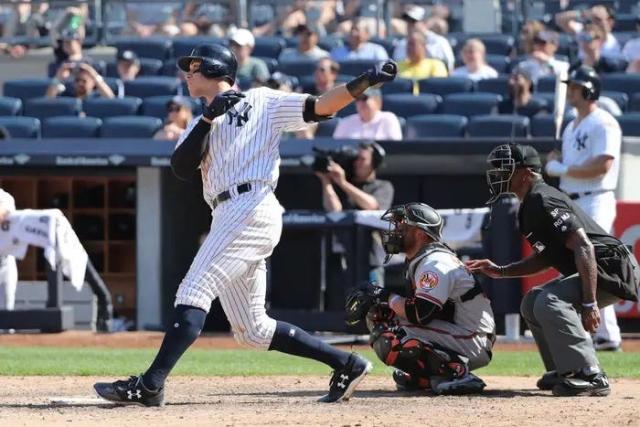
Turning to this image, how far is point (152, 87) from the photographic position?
13.6 metres

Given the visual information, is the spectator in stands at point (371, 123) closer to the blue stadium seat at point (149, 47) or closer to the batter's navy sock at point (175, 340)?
the blue stadium seat at point (149, 47)

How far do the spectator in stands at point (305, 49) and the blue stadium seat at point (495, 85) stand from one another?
1849 millimetres

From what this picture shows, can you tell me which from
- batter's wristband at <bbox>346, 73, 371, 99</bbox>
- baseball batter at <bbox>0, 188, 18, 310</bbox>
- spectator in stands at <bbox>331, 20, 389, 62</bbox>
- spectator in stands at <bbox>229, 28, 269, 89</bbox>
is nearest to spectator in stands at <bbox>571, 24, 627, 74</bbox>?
spectator in stands at <bbox>331, 20, 389, 62</bbox>

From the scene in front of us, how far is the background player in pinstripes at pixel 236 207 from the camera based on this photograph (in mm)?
5750

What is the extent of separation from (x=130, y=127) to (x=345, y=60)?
241cm

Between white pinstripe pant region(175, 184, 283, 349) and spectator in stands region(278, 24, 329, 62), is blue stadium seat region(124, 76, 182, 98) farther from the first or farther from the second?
white pinstripe pant region(175, 184, 283, 349)

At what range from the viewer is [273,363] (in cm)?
870

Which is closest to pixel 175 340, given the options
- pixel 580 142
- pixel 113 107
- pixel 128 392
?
pixel 128 392

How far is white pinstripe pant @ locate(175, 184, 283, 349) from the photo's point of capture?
5770mm

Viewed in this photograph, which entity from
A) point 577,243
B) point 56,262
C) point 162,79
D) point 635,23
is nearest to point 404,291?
point 577,243

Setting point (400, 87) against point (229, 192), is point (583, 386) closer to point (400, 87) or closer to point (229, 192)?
point (229, 192)

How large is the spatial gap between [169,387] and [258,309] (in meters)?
1.18

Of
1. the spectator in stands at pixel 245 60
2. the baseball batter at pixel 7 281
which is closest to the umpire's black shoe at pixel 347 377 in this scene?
the baseball batter at pixel 7 281

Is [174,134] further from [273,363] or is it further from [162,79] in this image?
[273,363]
